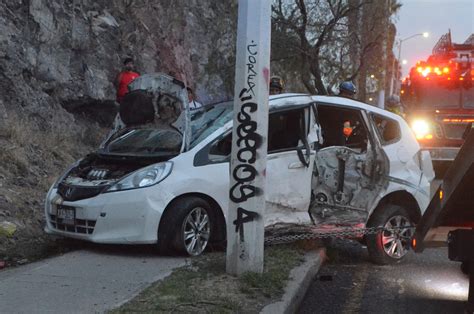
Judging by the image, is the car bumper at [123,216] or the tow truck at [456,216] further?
the car bumper at [123,216]

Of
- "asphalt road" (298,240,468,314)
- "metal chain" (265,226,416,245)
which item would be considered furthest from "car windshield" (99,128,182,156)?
"asphalt road" (298,240,468,314)

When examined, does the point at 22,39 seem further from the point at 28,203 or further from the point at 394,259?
the point at 394,259

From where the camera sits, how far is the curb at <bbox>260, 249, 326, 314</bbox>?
15.6ft

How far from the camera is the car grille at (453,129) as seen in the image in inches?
483

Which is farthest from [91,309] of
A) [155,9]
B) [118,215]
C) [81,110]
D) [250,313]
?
[155,9]

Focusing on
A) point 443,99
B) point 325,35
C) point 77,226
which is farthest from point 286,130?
point 325,35

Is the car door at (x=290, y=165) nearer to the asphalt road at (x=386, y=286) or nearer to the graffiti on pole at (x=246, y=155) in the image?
the asphalt road at (x=386, y=286)

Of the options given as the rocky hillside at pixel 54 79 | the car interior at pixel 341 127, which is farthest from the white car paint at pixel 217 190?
A: the rocky hillside at pixel 54 79

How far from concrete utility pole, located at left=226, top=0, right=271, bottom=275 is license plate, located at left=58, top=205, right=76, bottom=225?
71.4 inches

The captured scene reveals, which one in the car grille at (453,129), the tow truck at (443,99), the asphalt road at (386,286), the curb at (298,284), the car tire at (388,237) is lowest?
the asphalt road at (386,286)

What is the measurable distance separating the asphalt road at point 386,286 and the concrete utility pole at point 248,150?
0.77m

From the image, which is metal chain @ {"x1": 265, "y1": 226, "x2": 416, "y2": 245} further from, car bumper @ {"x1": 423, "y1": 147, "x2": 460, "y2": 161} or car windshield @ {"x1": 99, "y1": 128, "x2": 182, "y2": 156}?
car bumper @ {"x1": 423, "y1": 147, "x2": 460, "y2": 161}

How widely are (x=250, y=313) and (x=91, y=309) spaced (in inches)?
47.3

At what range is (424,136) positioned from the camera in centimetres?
1241
